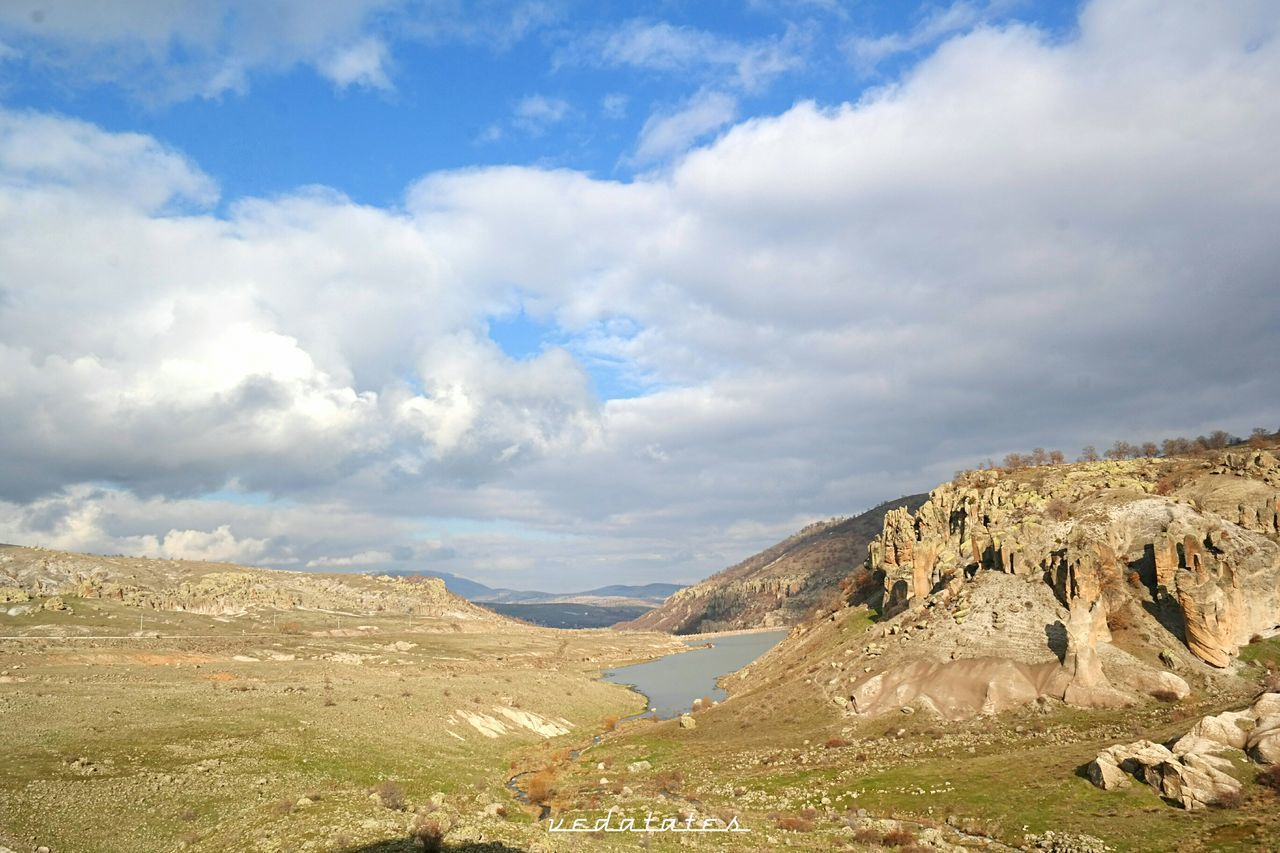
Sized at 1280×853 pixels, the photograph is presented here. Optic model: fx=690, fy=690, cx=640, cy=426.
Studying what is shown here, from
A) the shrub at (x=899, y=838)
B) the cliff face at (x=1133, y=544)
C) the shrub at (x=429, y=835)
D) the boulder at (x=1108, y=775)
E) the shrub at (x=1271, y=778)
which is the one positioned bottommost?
the shrub at (x=899, y=838)

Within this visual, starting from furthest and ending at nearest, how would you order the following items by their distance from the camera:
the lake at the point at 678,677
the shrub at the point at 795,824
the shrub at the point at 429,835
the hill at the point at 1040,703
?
the lake at the point at 678,677 → the shrub at the point at 795,824 → the hill at the point at 1040,703 → the shrub at the point at 429,835

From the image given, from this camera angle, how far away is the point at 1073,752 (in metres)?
44.1

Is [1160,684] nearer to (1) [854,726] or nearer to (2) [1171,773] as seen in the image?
(2) [1171,773]

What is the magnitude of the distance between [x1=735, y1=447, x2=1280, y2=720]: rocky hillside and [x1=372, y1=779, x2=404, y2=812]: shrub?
3879 centimetres

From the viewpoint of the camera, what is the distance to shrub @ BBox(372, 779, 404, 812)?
41703 mm

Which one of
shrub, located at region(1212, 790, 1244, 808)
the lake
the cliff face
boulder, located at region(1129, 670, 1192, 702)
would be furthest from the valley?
the lake

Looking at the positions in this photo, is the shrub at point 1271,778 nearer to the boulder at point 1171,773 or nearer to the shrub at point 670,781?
the boulder at point 1171,773

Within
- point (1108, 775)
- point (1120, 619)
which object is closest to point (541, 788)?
point (1108, 775)

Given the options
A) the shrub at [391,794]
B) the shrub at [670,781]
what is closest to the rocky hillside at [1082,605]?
the shrub at [670,781]

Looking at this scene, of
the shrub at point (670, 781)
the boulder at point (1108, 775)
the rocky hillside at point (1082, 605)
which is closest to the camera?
the boulder at point (1108, 775)

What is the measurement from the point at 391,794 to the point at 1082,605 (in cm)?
5266

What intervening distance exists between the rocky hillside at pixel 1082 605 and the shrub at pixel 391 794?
3879cm

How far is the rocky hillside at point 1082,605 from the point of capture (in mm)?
54125

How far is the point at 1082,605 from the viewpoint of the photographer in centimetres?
5450
